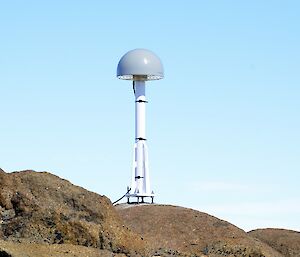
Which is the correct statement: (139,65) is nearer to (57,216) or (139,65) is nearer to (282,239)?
(282,239)

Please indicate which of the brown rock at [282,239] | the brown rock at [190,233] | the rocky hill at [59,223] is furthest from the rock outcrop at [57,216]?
the brown rock at [282,239]

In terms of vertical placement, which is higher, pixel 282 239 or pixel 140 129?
pixel 140 129

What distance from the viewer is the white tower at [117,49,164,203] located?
49.4m

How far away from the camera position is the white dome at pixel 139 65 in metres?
49.4

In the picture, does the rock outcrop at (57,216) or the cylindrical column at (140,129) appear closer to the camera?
the rock outcrop at (57,216)

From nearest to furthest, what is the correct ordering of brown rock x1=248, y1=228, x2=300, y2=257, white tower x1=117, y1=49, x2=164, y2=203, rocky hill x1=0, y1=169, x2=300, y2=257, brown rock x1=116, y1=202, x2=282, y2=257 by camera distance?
rocky hill x1=0, y1=169, x2=300, y2=257
brown rock x1=116, y1=202, x2=282, y2=257
brown rock x1=248, y1=228, x2=300, y2=257
white tower x1=117, y1=49, x2=164, y2=203

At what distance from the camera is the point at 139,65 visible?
4938 centimetres

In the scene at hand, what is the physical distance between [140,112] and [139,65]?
2953 mm

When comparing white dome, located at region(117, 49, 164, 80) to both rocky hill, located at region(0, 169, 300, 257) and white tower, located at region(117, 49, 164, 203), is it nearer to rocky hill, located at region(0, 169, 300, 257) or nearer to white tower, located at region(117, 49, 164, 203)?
white tower, located at region(117, 49, 164, 203)

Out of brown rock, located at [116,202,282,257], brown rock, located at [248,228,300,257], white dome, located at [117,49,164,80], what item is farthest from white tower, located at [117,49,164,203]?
brown rock, located at [248,228,300,257]

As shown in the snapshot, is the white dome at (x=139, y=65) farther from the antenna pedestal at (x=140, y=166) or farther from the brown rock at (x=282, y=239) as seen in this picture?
the brown rock at (x=282, y=239)

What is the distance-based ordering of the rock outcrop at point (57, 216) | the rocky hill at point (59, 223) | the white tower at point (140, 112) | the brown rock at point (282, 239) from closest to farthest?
the rocky hill at point (59, 223), the rock outcrop at point (57, 216), the brown rock at point (282, 239), the white tower at point (140, 112)

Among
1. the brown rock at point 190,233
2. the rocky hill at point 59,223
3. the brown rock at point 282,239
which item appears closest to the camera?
the rocky hill at point 59,223

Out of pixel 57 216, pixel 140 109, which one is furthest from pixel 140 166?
pixel 57 216
